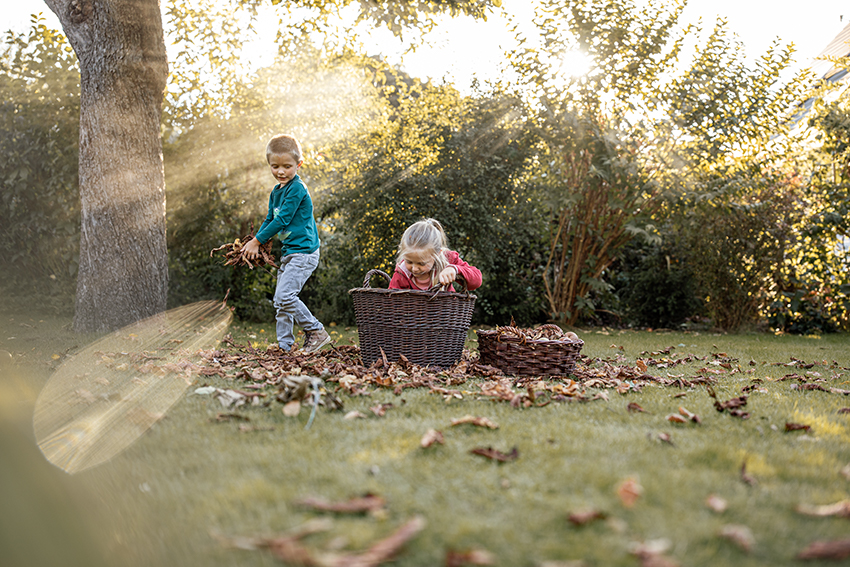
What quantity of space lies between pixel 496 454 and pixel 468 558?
0.71m

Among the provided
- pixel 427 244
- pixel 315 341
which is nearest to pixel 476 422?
pixel 427 244

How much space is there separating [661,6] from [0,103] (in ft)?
30.5

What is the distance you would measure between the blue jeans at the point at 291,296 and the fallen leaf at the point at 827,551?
154 inches

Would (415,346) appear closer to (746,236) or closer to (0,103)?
(746,236)

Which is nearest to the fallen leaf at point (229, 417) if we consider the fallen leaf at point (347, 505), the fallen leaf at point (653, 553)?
Answer: the fallen leaf at point (347, 505)

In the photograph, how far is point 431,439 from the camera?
2.14 m

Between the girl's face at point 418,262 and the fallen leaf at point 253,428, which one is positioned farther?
the girl's face at point 418,262

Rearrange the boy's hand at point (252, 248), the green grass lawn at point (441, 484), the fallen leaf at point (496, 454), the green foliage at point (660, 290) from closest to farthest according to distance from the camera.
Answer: the green grass lawn at point (441, 484)
the fallen leaf at point (496, 454)
the boy's hand at point (252, 248)
the green foliage at point (660, 290)

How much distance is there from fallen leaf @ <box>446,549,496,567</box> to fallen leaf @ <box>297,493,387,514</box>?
0.29 meters

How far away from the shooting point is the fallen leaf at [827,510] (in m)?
1.61

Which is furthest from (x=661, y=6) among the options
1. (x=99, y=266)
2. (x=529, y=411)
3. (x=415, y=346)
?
(x=99, y=266)

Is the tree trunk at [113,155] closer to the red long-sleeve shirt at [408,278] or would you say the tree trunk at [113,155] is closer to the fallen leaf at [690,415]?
the red long-sleeve shirt at [408,278]

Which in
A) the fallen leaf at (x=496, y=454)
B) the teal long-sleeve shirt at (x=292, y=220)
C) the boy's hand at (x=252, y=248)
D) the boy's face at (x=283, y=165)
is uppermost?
the boy's face at (x=283, y=165)

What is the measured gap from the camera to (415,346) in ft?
13.2
